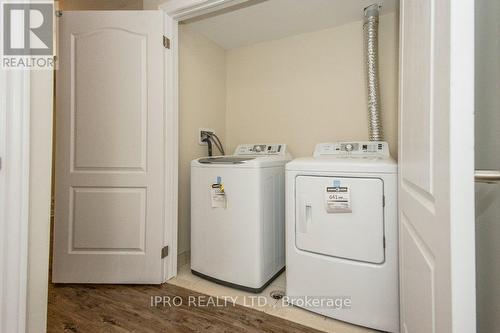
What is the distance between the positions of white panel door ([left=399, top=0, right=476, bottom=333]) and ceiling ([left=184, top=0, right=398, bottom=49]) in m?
1.33

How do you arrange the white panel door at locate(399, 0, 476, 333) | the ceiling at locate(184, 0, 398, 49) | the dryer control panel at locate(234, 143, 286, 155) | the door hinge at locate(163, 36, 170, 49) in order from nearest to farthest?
the white panel door at locate(399, 0, 476, 333) < the door hinge at locate(163, 36, 170, 49) < the ceiling at locate(184, 0, 398, 49) < the dryer control panel at locate(234, 143, 286, 155)

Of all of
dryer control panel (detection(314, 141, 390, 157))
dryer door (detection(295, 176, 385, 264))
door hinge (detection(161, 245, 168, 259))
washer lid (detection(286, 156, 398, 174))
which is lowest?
door hinge (detection(161, 245, 168, 259))

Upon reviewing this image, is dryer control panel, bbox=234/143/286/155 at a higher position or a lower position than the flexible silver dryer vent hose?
lower

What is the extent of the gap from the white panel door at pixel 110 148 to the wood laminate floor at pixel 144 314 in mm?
143

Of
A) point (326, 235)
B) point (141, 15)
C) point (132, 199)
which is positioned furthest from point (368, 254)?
point (141, 15)

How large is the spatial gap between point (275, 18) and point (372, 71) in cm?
91

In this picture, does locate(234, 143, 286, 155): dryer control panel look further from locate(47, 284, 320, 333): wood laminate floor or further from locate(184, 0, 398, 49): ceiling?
locate(47, 284, 320, 333): wood laminate floor

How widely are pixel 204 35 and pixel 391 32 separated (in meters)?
1.63

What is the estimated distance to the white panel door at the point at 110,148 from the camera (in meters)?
1.75

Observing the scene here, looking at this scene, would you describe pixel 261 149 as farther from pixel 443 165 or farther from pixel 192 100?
pixel 443 165

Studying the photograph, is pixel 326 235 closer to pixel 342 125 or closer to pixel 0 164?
pixel 342 125

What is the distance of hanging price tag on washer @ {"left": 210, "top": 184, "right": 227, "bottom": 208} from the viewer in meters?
1.77

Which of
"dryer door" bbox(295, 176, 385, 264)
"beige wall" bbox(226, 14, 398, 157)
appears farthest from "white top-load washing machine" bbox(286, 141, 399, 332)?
"beige wall" bbox(226, 14, 398, 157)

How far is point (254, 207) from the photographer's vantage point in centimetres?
168
